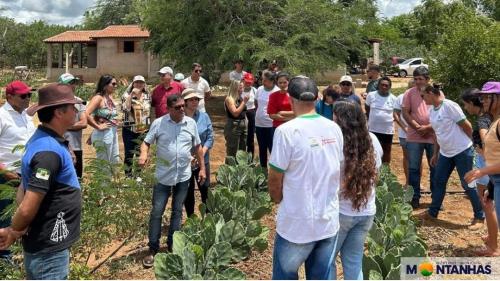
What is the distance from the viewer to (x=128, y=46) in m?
33.3

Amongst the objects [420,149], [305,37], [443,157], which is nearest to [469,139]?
[443,157]

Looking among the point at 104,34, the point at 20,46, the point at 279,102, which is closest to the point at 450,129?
the point at 279,102

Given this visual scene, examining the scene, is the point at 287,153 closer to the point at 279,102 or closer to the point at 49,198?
the point at 49,198

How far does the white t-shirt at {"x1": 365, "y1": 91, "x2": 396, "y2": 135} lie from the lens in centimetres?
670

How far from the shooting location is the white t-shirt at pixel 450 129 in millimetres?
5332

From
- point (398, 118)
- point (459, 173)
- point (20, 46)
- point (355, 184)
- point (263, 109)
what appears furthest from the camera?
point (20, 46)

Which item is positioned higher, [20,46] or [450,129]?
[20,46]

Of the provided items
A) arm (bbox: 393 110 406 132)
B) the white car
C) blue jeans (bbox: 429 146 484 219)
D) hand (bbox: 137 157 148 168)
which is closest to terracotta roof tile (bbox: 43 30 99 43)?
the white car

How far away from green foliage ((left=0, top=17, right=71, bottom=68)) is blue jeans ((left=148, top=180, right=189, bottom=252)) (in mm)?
42885

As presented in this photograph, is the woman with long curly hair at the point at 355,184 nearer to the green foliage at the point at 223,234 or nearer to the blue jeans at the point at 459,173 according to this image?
the green foliage at the point at 223,234

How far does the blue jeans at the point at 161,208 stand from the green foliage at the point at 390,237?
186 centimetres

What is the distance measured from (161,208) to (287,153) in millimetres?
2282

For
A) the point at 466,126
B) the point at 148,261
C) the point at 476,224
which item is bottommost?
the point at 148,261

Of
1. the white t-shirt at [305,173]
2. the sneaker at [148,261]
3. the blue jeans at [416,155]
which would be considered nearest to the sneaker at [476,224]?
the blue jeans at [416,155]
